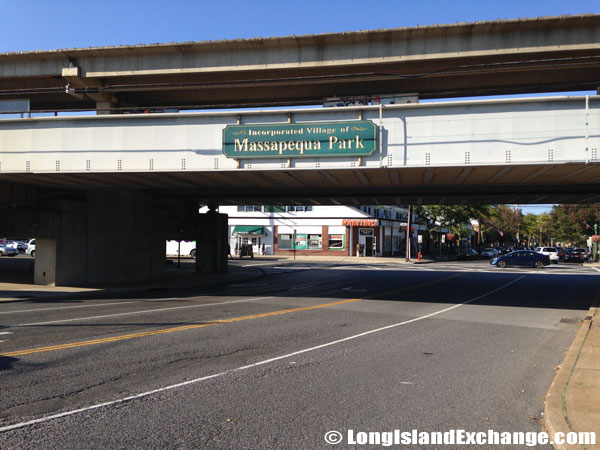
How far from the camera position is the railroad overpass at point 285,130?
14.1m

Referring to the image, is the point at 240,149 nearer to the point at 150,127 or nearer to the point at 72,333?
the point at 150,127

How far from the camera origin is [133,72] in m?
20.4

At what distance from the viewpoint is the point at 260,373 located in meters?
7.26

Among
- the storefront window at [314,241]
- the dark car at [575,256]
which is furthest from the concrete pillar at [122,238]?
the dark car at [575,256]

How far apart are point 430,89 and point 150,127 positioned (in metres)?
12.4

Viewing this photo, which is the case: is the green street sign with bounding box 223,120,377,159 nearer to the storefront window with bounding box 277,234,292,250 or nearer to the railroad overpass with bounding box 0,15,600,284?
the railroad overpass with bounding box 0,15,600,284

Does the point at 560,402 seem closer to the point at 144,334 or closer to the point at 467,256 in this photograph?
the point at 144,334

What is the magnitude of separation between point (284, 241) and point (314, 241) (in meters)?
4.04

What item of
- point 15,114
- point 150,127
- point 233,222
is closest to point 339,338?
point 150,127

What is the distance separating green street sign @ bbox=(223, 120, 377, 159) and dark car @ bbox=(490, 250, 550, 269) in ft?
111

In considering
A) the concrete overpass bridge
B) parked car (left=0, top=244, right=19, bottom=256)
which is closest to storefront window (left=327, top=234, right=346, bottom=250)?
parked car (left=0, top=244, right=19, bottom=256)

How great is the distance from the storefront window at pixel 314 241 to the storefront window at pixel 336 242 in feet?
4.31

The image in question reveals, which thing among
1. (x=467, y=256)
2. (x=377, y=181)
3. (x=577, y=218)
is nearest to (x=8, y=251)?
(x=377, y=181)

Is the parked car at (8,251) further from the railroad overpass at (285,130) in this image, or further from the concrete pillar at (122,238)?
the concrete pillar at (122,238)
